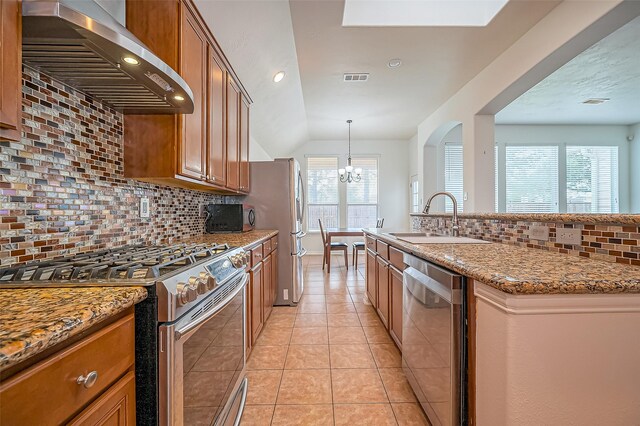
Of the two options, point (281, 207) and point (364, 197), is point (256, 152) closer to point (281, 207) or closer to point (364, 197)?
point (281, 207)

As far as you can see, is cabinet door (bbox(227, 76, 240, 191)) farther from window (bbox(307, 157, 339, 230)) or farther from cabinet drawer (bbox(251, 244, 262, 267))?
window (bbox(307, 157, 339, 230))

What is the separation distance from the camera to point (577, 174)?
6.28 m

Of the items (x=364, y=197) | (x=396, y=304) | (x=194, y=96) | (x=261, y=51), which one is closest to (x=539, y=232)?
(x=396, y=304)

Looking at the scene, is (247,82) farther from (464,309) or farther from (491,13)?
(464,309)

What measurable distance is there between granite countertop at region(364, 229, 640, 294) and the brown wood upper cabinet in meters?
1.44

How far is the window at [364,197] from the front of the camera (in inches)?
281

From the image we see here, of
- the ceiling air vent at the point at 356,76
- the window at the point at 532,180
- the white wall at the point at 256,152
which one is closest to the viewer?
the ceiling air vent at the point at 356,76

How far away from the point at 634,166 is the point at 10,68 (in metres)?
9.33

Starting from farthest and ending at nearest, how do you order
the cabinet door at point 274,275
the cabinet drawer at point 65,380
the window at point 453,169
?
the window at point 453,169, the cabinet door at point 274,275, the cabinet drawer at point 65,380

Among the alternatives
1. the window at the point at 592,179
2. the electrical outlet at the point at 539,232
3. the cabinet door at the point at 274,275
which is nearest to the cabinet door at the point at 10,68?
the electrical outlet at the point at 539,232

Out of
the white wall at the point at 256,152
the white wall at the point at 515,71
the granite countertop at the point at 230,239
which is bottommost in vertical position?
the granite countertop at the point at 230,239

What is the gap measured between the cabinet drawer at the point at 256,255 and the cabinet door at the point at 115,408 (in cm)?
137

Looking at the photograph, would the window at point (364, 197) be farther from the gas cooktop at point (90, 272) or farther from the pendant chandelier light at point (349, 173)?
the gas cooktop at point (90, 272)

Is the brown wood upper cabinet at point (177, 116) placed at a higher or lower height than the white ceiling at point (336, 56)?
lower
